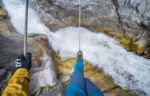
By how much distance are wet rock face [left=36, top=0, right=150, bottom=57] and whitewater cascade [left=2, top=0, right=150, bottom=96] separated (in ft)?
0.84

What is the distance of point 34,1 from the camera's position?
4.18m

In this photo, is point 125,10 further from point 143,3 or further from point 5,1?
point 5,1

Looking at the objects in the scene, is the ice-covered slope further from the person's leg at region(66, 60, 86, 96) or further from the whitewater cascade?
the person's leg at region(66, 60, 86, 96)

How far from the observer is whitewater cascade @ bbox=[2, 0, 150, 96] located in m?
2.40

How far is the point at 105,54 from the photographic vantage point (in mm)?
2811

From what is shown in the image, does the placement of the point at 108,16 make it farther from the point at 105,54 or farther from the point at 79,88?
the point at 79,88

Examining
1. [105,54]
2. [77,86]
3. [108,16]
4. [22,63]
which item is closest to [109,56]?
[105,54]

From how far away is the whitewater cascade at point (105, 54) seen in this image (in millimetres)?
2404

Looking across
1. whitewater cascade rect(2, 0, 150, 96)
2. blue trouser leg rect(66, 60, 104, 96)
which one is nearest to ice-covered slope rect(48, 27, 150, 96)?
whitewater cascade rect(2, 0, 150, 96)

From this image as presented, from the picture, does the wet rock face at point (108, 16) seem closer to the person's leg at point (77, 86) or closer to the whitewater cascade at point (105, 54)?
the whitewater cascade at point (105, 54)

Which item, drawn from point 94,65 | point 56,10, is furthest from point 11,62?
point 56,10

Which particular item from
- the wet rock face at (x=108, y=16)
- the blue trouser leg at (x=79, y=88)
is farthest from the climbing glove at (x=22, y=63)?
the wet rock face at (x=108, y=16)

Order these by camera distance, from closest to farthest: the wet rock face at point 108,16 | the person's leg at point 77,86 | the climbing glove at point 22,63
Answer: the person's leg at point 77,86 → the climbing glove at point 22,63 → the wet rock face at point 108,16

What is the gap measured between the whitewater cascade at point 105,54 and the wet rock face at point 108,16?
26 centimetres
